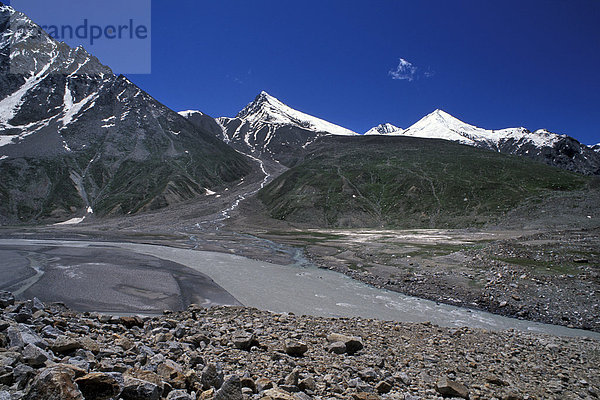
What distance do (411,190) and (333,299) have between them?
92.6 meters

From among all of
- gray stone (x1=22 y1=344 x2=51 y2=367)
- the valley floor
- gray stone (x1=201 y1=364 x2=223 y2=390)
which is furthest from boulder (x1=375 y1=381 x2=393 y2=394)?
the valley floor

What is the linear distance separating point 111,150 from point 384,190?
6317 inches

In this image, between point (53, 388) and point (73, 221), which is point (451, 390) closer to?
point (53, 388)

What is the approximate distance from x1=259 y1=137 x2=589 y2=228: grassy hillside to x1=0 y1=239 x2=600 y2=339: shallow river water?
64.8 meters

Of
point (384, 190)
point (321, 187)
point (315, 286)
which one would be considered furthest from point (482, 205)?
point (315, 286)

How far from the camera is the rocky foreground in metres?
5.75

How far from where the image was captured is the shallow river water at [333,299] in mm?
19969

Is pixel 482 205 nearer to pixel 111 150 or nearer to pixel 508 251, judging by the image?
pixel 508 251

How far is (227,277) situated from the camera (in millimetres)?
31078

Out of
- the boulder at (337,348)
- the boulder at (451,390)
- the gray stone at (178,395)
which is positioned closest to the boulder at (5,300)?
the gray stone at (178,395)

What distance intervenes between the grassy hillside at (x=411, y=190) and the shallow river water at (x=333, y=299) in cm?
6481

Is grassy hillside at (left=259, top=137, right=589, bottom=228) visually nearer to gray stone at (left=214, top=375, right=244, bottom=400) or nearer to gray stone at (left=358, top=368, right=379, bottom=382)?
gray stone at (left=358, top=368, right=379, bottom=382)

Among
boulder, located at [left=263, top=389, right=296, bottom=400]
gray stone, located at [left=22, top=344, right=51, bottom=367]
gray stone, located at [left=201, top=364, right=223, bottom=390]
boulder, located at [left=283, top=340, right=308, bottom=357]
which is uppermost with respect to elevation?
gray stone, located at [left=22, top=344, right=51, bottom=367]

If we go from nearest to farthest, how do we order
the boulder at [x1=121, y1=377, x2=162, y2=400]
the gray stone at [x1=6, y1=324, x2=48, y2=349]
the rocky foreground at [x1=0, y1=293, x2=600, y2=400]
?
1. the boulder at [x1=121, y1=377, x2=162, y2=400]
2. the rocky foreground at [x1=0, y1=293, x2=600, y2=400]
3. the gray stone at [x1=6, y1=324, x2=48, y2=349]
